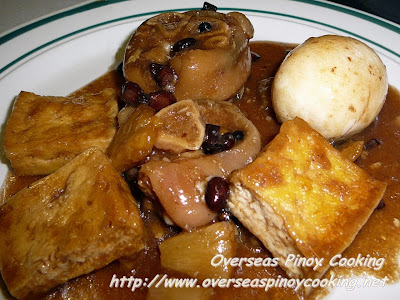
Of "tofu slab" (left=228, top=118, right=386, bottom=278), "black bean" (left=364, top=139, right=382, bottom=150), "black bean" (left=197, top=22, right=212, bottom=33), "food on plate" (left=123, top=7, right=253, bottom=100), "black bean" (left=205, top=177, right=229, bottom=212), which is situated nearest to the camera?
"tofu slab" (left=228, top=118, right=386, bottom=278)

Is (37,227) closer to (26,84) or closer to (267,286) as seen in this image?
(267,286)

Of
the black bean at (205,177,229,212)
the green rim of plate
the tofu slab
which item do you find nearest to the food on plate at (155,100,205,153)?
the black bean at (205,177,229,212)

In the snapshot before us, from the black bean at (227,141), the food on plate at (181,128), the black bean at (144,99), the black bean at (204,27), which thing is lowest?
the black bean at (227,141)

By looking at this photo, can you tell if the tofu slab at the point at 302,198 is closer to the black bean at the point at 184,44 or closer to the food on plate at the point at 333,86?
the food on plate at the point at 333,86

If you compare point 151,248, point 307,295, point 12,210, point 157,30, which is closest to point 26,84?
point 157,30

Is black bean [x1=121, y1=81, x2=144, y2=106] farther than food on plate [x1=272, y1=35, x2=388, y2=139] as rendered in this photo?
No

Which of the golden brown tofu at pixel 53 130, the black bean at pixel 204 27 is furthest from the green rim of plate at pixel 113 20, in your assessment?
the black bean at pixel 204 27

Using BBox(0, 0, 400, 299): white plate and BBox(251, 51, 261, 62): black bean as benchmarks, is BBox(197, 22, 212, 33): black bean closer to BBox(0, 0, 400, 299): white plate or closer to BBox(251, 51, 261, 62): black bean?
BBox(251, 51, 261, 62): black bean
